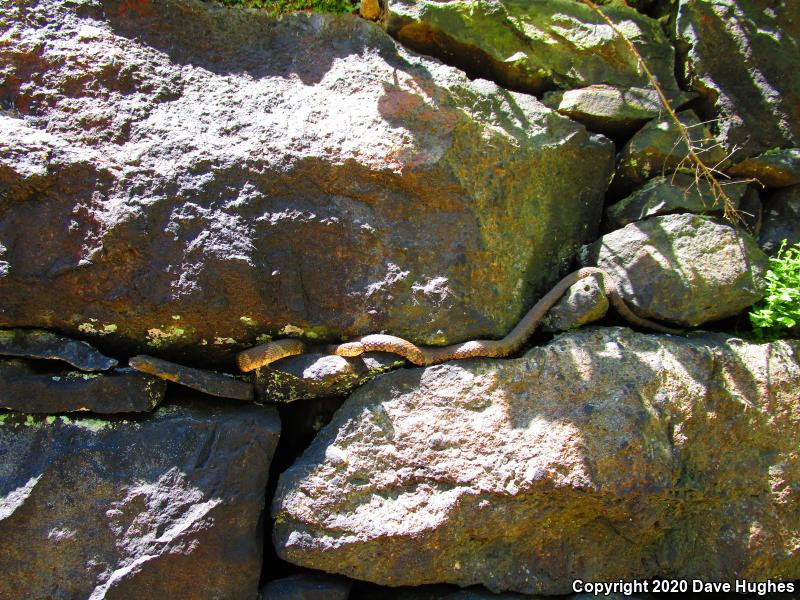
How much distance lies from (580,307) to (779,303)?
130 cm

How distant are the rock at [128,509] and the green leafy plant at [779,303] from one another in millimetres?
3288

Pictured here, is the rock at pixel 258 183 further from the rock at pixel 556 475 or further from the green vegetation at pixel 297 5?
the rock at pixel 556 475

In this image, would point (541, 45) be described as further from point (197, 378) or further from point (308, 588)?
point (308, 588)

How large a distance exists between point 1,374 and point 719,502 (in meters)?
4.12

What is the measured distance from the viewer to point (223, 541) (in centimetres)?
327

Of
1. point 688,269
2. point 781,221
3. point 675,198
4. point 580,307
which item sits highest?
point 675,198

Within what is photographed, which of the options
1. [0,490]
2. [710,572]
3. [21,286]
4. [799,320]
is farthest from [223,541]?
[799,320]

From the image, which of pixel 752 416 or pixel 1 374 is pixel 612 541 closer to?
pixel 752 416

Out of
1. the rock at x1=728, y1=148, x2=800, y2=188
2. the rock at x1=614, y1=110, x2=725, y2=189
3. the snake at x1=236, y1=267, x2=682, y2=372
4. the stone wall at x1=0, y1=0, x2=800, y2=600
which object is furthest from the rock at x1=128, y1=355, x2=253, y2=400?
the rock at x1=728, y1=148, x2=800, y2=188

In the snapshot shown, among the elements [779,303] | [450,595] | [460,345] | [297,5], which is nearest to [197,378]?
[460,345]

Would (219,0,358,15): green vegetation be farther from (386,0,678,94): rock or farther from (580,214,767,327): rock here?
(580,214,767,327): rock

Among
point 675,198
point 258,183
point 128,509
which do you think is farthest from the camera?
point 675,198

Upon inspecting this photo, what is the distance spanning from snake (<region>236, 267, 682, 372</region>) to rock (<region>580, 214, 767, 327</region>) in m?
0.07

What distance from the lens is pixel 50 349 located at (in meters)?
3.25
